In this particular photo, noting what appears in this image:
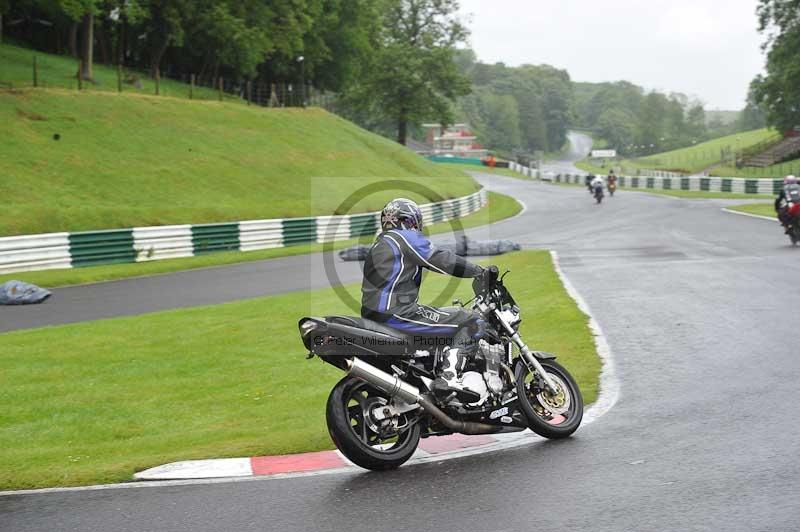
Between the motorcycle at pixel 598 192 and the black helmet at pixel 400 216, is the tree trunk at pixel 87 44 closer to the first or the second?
the motorcycle at pixel 598 192

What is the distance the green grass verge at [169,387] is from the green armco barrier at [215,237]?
37.3 feet

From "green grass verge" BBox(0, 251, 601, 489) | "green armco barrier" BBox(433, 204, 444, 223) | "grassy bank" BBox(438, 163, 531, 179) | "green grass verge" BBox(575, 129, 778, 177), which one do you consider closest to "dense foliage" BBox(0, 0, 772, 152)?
"grassy bank" BBox(438, 163, 531, 179)

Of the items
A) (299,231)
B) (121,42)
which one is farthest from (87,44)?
(299,231)

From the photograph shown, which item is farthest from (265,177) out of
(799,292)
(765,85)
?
(765,85)

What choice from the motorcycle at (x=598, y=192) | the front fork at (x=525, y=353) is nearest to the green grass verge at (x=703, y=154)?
the motorcycle at (x=598, y=192)

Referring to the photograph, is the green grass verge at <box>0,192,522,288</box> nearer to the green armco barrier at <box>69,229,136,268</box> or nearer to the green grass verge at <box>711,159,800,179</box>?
the green armco barrier at <box>69,229,136,268</box>

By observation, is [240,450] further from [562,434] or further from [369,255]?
[562,434]

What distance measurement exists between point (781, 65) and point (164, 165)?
56.2 m

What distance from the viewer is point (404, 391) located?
263 inches

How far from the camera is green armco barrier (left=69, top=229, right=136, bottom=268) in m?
23.8

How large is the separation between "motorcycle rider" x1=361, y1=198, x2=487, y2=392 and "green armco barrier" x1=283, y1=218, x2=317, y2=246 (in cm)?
2366

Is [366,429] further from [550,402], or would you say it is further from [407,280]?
[550,402]

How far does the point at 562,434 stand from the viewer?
7195 mm

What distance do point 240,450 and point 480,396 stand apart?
204cm
